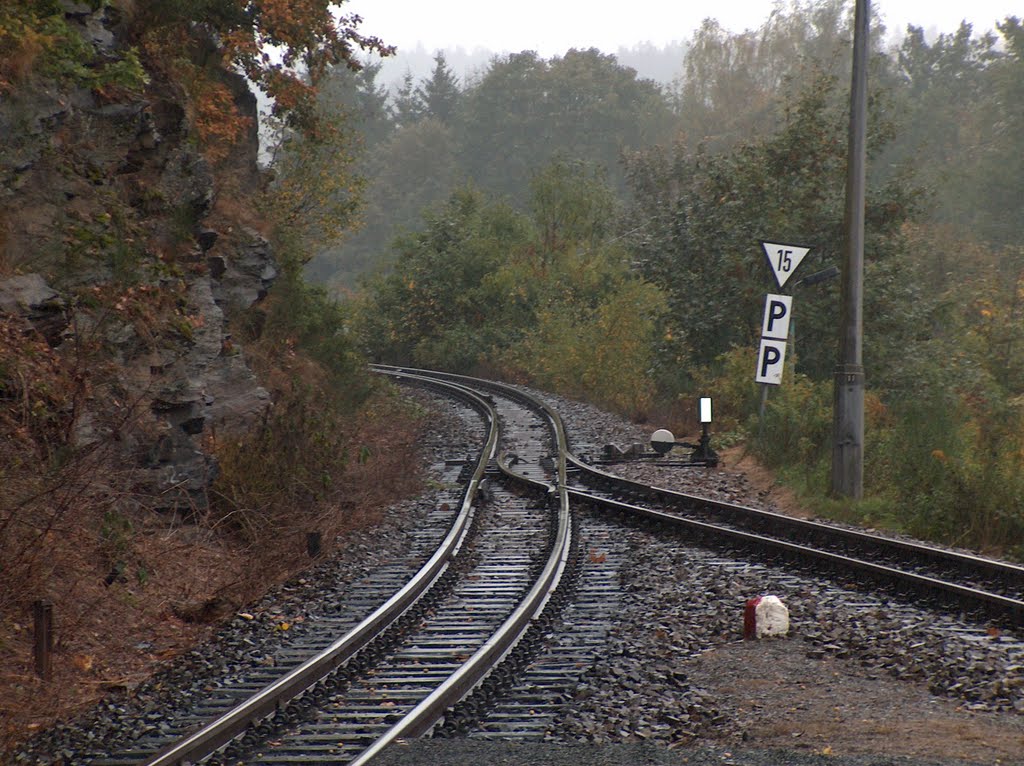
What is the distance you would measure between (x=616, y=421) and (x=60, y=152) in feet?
54.8

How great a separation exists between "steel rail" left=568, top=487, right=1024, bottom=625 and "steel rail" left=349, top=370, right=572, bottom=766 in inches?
50.5

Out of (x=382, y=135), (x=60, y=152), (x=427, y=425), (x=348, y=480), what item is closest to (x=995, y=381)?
(x=427, y=425)

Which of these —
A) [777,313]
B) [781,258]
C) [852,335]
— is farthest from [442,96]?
[852,335]

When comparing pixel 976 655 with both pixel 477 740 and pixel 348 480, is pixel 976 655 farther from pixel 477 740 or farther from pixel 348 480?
pixel 348 480

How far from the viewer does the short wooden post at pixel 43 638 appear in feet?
24.5

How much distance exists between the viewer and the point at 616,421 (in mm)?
27281

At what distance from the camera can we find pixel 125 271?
12.8m

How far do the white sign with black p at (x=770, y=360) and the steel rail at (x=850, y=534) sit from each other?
2.29 m

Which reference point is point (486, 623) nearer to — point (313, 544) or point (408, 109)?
point (313, 544)

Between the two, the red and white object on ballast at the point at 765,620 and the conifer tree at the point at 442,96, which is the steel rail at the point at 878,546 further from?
the conifer tree at the point at 442,96

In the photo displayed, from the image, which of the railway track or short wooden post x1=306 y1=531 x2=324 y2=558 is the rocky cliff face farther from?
the railway track

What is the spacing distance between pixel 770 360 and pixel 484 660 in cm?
1017

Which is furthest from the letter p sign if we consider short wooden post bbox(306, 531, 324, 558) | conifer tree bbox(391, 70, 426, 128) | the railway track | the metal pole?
conifer tree bbox(391, 70, 426, 128)

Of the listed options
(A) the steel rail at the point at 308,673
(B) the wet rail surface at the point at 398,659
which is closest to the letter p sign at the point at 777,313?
(B) the wet rail surface at the point at 398,659
